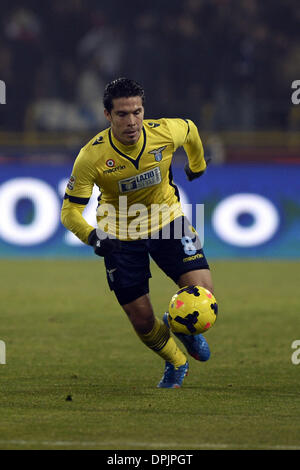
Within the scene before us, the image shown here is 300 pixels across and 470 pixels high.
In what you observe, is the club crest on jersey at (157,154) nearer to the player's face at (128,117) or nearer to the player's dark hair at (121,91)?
the player's face at (128,117)

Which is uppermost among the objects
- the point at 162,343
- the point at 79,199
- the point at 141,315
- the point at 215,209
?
the point at 215,209

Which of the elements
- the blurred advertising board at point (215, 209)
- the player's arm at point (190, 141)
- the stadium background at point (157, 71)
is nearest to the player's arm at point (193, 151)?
the player's arm at point (190, 141)

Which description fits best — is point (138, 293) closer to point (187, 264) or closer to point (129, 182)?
point (187, 264)

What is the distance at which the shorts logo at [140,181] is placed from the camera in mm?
7125

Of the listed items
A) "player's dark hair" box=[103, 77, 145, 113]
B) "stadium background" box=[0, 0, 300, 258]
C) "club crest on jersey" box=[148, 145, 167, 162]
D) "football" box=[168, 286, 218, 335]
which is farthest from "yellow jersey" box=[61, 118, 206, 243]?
"stadium background" box=[0, 0, 300, 258]

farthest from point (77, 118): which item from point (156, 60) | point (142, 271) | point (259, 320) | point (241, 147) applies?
point (142, 271)

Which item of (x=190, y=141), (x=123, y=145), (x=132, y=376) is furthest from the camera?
(x=132, y=376)

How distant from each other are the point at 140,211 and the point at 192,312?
0.97 m

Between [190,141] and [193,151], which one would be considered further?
[193,151]

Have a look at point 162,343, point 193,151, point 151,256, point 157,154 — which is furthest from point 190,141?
point 162,343

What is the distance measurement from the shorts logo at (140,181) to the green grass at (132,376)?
148cm

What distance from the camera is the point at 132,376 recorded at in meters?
7.70

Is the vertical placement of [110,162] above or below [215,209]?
below

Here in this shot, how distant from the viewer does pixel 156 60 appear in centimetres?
1948
